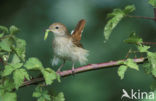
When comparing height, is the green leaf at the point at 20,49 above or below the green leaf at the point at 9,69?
above

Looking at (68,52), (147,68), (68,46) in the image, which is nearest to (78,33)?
(68,46)

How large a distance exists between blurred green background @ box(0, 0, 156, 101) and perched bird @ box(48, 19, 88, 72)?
28.8 inches

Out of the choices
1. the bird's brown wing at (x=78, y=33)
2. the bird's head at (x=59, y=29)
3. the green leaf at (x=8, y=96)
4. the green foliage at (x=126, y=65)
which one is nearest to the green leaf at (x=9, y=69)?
the green leaf at (x=8, y=96)

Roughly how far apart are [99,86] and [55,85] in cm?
63

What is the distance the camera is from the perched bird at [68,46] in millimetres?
3910

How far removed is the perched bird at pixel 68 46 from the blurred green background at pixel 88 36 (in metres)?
0.73

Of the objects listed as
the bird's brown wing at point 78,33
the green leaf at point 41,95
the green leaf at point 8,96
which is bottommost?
the green leaf at point 8,96

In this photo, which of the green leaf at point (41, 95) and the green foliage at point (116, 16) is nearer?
the green leaf at point (41, 95)

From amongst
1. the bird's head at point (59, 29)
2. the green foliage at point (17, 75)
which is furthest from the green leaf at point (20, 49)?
the bird's head at point (59, 29)

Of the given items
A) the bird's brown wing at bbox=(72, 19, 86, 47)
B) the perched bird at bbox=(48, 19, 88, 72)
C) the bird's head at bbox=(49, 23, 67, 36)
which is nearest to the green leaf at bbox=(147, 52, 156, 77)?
the perched bird at bbox=(48, 19, 88, 72)

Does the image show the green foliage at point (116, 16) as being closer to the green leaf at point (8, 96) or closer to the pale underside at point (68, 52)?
the green leaf at point (8, 96)

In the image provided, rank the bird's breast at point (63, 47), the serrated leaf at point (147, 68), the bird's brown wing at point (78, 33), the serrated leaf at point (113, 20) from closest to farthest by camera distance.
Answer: the serrated leaf at point (147, 68)
the serrated leaf at point (113, 20)
the bird's breast at point (63, 47)
the bird's brown wing at point (78, 33)

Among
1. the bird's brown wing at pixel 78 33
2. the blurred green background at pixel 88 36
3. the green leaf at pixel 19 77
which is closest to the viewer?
the green leaf at pixel 19 77

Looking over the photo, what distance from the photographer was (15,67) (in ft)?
7.36
